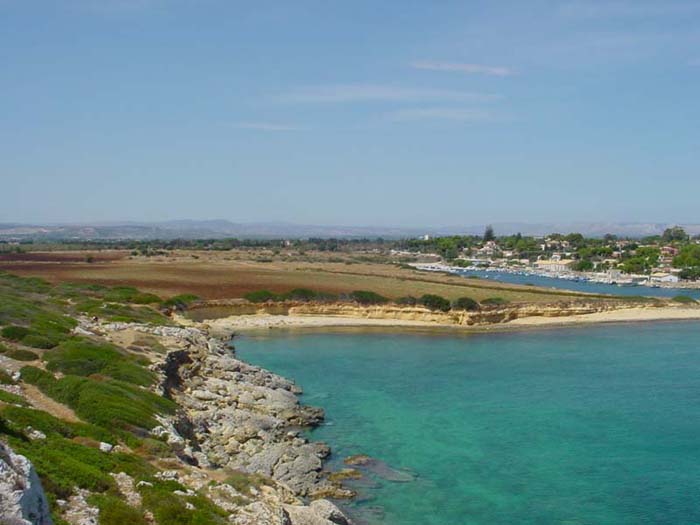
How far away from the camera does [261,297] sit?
6812 cm

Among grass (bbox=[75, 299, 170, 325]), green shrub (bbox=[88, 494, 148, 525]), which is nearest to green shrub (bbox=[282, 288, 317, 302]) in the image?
grass (bbox=[75, 299, 170, 325])

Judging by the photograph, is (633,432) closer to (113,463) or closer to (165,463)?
(165,463)

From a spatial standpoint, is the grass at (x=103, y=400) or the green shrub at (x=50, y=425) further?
the grass at (x=103, y=400)

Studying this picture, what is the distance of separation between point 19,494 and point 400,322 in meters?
54.8

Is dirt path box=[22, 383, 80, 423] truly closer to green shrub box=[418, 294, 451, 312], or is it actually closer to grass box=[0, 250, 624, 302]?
green shrub box=[418, 294, 451, 312]

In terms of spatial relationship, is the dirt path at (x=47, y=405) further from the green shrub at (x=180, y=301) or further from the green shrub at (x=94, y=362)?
the green shrub at (x=180, y=301)

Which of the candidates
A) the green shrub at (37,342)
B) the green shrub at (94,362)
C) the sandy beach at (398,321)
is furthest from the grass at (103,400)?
the sandy beach at (398,321)

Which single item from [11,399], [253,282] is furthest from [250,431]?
[253,282]

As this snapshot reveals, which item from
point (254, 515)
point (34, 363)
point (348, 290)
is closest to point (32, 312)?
point (34, 363)

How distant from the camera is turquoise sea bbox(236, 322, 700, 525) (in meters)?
20.0

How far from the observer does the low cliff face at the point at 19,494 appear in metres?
7.00

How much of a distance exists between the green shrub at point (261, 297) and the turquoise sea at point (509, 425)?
57.0ft

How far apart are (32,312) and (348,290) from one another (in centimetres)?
4571

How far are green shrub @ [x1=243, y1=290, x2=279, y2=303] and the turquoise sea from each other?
57.0 feet
